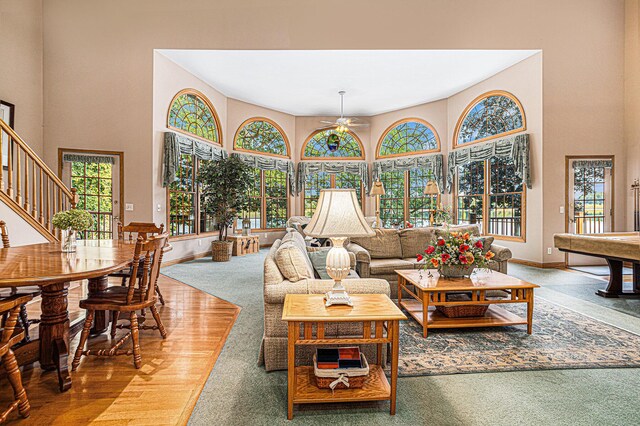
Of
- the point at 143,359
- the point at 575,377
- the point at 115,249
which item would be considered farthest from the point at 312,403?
the point at 115,249

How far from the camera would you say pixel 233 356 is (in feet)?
8.73

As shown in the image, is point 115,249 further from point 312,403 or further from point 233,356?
point 312,403

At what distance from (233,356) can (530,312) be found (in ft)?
8.77

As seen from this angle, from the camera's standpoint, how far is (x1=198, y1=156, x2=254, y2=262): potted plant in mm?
7199

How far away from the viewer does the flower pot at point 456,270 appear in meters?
3.33

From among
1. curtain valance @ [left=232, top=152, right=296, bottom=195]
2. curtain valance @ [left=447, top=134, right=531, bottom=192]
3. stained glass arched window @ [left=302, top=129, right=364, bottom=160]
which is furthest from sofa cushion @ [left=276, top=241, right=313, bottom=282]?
stained glass arched window @ [left=302, top=129, right=364, bottom=160]

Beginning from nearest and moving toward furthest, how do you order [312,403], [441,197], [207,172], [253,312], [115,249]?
[312,403]
[115,249]
[253,312]
[207,172]
[441,197]

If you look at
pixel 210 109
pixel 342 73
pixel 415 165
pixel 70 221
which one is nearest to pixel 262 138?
pixel 210 109

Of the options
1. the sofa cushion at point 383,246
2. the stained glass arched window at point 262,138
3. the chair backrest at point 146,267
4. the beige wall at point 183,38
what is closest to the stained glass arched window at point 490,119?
the beige wall at point 183,38

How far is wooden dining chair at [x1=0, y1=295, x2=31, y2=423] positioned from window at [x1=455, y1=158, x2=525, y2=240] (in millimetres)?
7497

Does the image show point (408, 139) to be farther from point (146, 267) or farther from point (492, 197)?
point (146, 267)

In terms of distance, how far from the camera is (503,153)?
270 inches

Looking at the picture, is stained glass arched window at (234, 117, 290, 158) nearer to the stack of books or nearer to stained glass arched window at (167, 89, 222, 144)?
stained glass arched window at (167, 89, 222, 144)

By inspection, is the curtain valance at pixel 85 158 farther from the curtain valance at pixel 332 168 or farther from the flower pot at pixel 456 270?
the flower pot at pixel 456 270
